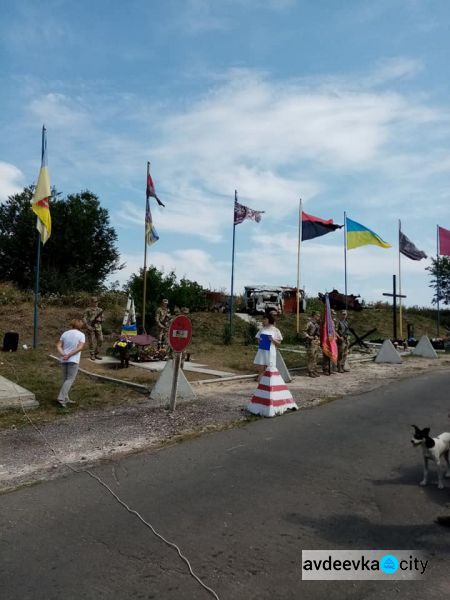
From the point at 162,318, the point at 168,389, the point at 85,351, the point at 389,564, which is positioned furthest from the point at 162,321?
the point at 389,564

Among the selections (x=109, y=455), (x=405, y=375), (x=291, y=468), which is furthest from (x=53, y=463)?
(x=405, y=375)

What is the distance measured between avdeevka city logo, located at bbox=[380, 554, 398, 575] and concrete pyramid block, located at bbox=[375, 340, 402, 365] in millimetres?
15451

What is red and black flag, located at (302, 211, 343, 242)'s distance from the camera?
2298 centimetres

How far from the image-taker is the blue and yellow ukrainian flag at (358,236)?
23094 mm

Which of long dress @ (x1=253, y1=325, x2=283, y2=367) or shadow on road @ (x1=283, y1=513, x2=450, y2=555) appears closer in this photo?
shadow on road @ (x1=283, y1=513, x2=450, y2=555)

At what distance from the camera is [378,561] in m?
3.65

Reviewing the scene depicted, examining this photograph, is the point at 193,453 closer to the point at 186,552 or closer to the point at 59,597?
the point at 186,552

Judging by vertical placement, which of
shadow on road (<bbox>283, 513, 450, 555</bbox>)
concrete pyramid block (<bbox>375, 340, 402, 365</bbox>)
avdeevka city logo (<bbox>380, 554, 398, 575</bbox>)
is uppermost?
concrete pyramid block (<bbox>375, 340, 402, 365</bbox>)

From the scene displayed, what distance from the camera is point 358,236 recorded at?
23.3 m

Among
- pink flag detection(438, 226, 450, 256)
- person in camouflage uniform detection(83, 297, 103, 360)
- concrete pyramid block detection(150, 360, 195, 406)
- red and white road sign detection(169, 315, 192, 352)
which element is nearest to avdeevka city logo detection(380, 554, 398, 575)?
red and white road sign detection(169, 315, 192, 352)

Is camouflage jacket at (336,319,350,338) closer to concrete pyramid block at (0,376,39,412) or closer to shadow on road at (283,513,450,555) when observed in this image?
concrete pyramid block at (0,376,39,412)

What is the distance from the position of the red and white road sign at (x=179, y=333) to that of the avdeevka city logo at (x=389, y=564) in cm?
576

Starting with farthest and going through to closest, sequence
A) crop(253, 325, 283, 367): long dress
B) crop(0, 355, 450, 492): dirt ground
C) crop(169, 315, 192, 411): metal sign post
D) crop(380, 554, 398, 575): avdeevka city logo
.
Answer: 1. crop(253, 325, 283, 367): long dress
2. crop(169, 315, 192, 411): metal sign post
3. crop(0, 355, 450, 492): dirt ground
4. crop(380, 554, 398, 575): avdeevka city logo

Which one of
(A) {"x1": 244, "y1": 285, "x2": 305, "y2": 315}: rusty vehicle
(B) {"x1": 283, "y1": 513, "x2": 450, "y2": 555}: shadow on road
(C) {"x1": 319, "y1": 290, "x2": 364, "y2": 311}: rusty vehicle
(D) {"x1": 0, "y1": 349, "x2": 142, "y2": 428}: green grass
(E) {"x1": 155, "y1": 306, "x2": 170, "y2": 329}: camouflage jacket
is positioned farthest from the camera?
(C) {"x1": 319, "y1": 290, "x2": 364, "y2": 311}: rusty vehicle
